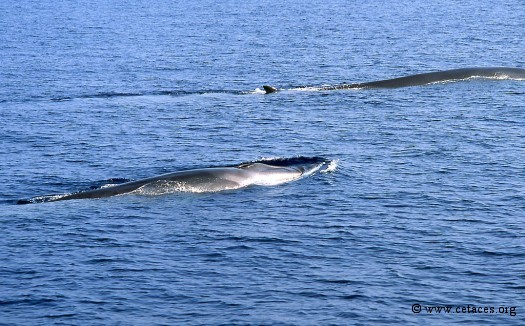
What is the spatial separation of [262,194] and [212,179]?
222 cm

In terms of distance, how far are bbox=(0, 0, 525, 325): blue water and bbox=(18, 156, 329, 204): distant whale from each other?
0.62 metres

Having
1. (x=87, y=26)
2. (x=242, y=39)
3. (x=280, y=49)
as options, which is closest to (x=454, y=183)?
(x=280, y=49)

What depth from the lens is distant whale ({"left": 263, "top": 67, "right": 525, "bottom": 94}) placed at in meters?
67.7

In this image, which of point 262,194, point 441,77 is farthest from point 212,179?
point 441,77

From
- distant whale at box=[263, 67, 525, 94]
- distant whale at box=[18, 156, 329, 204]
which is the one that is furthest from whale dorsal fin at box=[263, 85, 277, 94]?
distant whale at box=[18, 156, 329, 204]

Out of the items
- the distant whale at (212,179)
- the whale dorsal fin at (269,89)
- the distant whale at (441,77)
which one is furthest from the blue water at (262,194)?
the distant whale at (441,77)

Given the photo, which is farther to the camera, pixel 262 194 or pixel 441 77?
pixel 441 77

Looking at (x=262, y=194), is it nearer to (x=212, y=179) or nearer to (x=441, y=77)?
(x=212, y=179)

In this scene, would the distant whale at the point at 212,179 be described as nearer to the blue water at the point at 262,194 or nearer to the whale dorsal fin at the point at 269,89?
the blue water at the point at 262,194

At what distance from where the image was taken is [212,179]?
4216 cm

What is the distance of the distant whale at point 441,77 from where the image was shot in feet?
222

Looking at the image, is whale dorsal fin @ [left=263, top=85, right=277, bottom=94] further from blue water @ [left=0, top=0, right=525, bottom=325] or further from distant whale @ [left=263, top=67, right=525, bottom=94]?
distant whale @ [left=263, top=67, right=525, bottom=94]

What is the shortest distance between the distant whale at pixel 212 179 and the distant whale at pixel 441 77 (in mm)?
23251

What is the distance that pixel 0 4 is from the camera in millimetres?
164000
